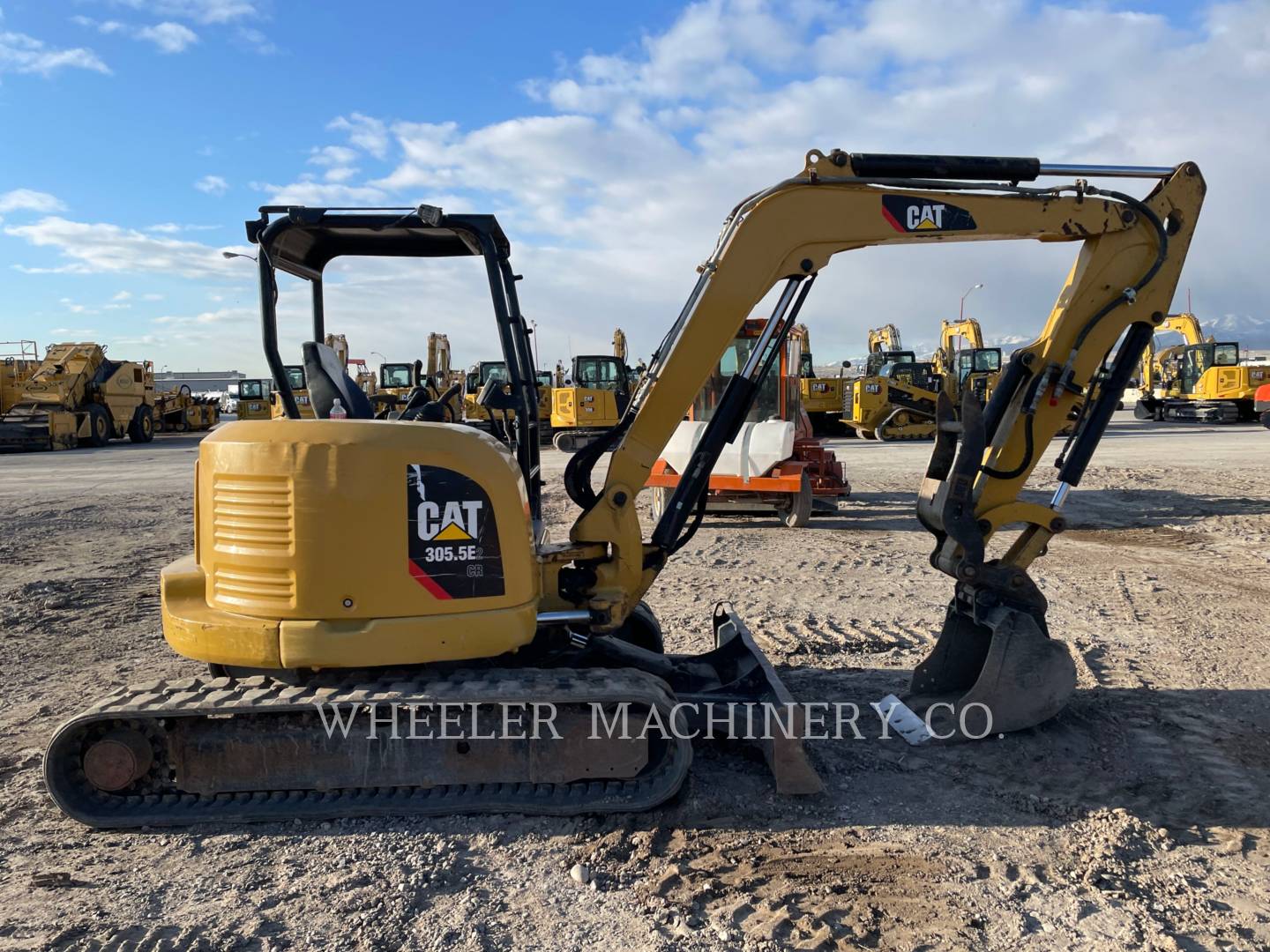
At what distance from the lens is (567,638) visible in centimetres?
459

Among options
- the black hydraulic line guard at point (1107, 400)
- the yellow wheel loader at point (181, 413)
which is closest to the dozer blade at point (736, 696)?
the black hydraulic line guard at point (1107, 400)

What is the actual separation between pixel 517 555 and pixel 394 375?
88.6ft

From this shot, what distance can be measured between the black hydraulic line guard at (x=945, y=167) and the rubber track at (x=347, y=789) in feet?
9.09

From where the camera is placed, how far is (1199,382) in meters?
30.4

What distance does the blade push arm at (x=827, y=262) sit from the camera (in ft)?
14.4

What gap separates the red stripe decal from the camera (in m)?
3.87

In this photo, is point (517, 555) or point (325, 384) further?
point (325, 384)

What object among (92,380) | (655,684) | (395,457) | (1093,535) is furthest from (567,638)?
(92,380)

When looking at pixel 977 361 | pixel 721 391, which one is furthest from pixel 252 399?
pixel 721 391

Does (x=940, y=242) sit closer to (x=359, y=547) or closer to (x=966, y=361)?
(x=359, y=547)

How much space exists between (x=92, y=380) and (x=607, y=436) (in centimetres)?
3042

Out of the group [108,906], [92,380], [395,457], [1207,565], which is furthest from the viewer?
[92,380]

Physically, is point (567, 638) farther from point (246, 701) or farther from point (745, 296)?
point (745, 296)

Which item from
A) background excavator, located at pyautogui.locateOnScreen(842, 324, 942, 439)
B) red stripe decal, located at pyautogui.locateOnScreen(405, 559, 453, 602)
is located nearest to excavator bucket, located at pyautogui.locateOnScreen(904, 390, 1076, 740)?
red stripe decal, located at pyautogui.locateOnScreen(405, 559, 453, 602)
